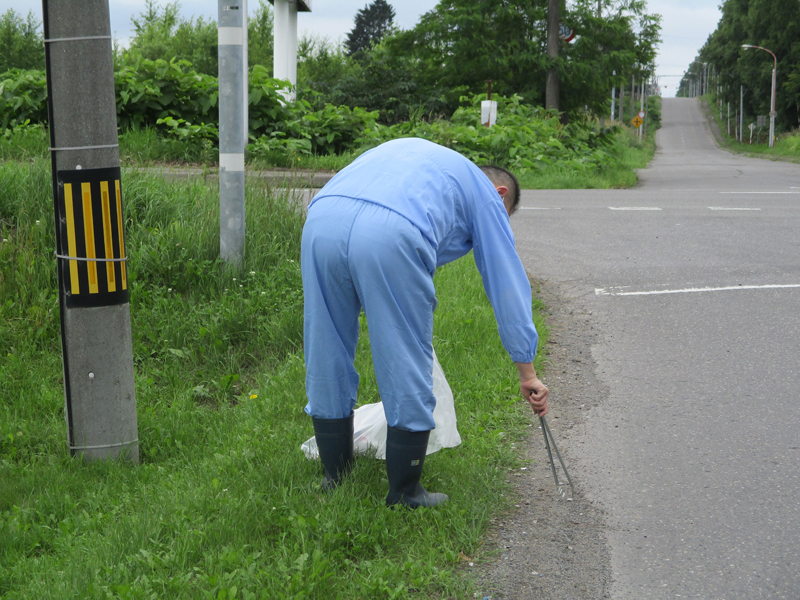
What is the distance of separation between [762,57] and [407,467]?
229 ft

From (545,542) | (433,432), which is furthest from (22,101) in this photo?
(545,542)

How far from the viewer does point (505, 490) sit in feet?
10.9

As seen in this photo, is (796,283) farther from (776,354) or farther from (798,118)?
(798,118)

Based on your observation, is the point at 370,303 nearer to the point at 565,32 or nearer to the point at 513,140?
the point at 513,140

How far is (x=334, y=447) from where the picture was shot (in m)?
3.05

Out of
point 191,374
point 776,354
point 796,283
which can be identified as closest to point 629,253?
point 796,283

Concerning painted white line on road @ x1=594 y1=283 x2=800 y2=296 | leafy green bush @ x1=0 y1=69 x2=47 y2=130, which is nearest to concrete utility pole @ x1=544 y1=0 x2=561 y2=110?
leafy green bush @ x1=0 y1=69 x2=47 y2=130

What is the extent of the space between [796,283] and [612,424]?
3759 mm

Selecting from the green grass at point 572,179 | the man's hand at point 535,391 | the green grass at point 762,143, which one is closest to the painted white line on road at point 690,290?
the man's hand at point 535,391

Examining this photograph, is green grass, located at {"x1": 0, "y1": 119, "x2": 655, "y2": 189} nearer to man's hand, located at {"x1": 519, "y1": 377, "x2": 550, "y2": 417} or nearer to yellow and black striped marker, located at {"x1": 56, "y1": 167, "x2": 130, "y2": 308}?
yellow and black striped marker, located at {"x1": 56, "y1": 167, "x2": 130, "y2": 308}

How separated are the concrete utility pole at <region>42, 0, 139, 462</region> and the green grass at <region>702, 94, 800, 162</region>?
39.5 meters

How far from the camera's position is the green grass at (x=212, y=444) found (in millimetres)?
2656

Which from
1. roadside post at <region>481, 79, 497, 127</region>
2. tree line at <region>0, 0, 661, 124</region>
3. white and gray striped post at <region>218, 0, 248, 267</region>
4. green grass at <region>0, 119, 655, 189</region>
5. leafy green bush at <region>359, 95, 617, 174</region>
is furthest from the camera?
tree line at <region>0, 0, 661, 124</region>

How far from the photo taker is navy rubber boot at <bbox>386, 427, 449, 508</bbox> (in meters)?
2.88
